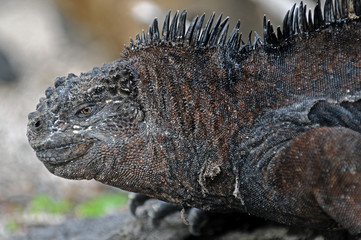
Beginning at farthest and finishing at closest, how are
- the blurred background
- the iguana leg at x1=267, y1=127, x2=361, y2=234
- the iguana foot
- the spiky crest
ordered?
1. the blurred background
2. the iguana foot
3. the spiky crest
4. the iguana leg at x1=267, y1=127, x2=361, y2=234

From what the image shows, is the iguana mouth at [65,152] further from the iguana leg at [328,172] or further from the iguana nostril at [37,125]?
the iguana leg at [328,172]

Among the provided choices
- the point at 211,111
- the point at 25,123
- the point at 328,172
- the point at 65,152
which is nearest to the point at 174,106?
the point at 211,111

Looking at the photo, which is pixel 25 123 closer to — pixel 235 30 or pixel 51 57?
pixel 51 57

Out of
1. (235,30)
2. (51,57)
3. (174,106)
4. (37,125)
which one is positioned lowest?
(174,106)

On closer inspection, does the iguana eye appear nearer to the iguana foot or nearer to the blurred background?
the iguana foot

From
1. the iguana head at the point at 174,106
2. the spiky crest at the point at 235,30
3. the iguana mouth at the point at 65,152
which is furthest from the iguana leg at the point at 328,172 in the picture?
the iguana mouth at the point at 65,152

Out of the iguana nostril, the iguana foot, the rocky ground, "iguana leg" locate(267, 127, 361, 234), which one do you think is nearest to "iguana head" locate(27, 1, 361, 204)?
the iguana nostril
